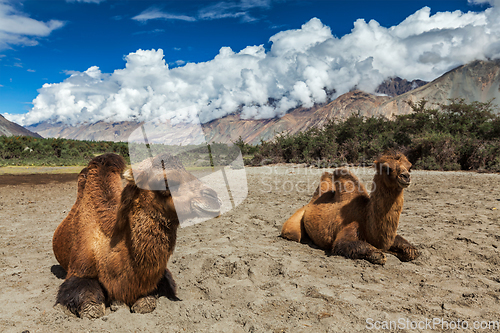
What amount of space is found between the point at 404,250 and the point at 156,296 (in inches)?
141

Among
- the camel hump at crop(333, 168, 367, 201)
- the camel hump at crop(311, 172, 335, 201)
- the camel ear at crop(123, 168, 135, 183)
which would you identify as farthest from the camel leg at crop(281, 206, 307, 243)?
the camel ear at crop(123, 168, 135, 183)

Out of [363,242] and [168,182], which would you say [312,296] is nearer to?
[363,242]


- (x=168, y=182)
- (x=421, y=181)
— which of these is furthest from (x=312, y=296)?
(x=421, y=181)

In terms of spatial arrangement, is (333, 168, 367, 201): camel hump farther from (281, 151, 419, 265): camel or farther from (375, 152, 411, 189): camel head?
(375, 152, 411, 189): camel head

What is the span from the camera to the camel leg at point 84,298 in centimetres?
271

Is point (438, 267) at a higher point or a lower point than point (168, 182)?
lower

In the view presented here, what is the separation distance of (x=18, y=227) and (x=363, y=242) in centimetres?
735

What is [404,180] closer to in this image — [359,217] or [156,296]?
[359,217]

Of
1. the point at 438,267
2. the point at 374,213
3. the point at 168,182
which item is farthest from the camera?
the point at 374,213

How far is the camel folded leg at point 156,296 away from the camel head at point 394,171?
3161mm

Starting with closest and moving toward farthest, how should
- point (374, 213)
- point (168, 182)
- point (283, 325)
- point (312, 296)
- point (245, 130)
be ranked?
point (168, 182) → point (283, 325) → point (312, 296) → point (374, 213) → point (245, 130)

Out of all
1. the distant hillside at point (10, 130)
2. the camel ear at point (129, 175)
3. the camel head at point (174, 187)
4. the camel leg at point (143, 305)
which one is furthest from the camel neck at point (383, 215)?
the distant hillside at point (10, 130)

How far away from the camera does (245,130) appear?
6811 inches

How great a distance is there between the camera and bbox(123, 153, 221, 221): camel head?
219 cm
